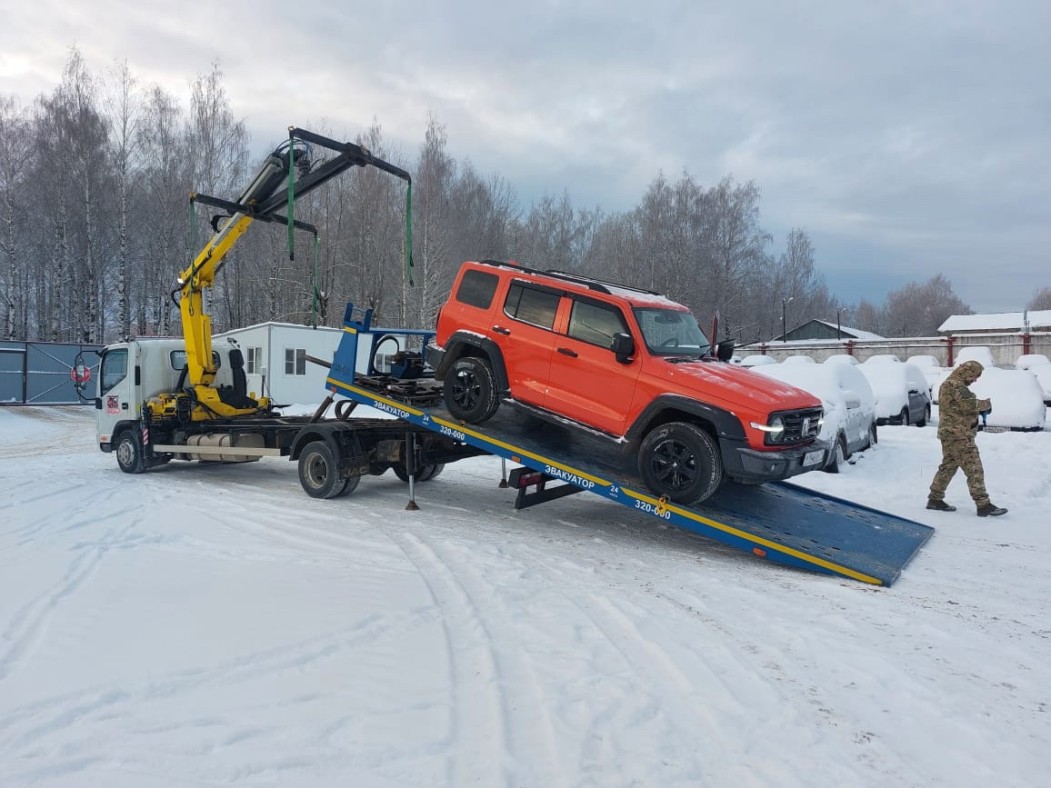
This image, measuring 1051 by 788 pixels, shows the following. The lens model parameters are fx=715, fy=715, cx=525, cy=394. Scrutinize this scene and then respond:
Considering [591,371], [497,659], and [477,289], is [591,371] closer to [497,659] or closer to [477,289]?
[477,289]

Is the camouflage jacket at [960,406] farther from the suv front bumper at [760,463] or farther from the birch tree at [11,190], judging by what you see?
the birch tree at [11,190]

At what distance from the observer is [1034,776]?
2979mm

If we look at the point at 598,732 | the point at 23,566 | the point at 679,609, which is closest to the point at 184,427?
the point at 23,566

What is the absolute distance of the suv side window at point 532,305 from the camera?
7469 mm

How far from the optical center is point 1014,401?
1496cm

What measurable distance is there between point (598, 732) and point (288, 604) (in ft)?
8.12

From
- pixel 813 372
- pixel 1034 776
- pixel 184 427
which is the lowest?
pixel 1034 776

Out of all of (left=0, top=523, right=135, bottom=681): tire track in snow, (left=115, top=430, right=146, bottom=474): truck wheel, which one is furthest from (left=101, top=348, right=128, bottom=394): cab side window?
(left=0, top=523, right=135, bottom=681): tire track in snow

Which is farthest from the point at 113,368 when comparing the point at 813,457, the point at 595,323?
the point at 813,457

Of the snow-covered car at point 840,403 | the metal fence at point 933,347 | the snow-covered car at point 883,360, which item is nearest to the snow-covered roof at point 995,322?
the metal fence at point 933,347

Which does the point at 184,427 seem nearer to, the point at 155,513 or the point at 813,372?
the point at 155,513

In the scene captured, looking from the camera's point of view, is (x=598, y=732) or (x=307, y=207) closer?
(x=598, y=732)

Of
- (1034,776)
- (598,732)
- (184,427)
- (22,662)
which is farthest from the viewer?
(184,427)

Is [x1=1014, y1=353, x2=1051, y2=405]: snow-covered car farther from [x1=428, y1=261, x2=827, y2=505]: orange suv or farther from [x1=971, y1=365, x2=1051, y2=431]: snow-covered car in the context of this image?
[x1=428, y1=261, x2=827, y2=505]: orange suv
